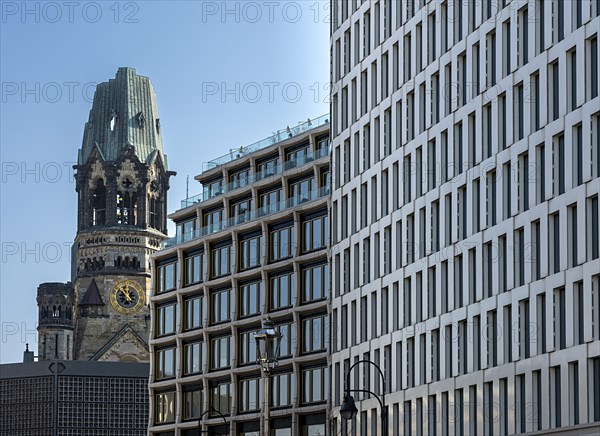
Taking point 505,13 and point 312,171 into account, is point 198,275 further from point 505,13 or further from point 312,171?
point 505,13

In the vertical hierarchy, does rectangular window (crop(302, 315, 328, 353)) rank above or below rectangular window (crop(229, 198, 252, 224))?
below

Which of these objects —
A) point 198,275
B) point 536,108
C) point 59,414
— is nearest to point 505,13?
point 536,108

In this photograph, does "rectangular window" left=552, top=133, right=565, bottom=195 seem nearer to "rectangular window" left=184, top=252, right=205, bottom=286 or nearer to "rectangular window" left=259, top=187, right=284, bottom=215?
"rectangular window" left=259, top=187, right=284, bottom=215

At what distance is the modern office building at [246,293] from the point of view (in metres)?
107

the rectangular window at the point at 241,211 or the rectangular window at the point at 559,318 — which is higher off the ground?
the rectangular window at the point at 241,211

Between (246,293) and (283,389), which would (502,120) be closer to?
(283,389)

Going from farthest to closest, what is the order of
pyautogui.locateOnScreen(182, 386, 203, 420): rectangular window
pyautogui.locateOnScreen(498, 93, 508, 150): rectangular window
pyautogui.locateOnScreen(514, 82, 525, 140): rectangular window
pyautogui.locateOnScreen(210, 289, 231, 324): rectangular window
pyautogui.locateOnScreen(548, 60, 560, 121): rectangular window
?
pyautogui.locateOnScreen(182, 386, 203, 420): rectangular window
pyautogui.locateOnScreen(210, 289, 231, 324): rectangular window
pyautogui.locateOnScreen(498, 93, 508, 150): rectangular window
pyautogui.locateOnScreen(514, 82, 525, 140): rectangular window
pyautogui.locateOnScreen(548, 60, 560, 121): rectangular window

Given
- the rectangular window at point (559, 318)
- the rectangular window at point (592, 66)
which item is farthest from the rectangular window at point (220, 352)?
the rectangular window at point (592, 66)

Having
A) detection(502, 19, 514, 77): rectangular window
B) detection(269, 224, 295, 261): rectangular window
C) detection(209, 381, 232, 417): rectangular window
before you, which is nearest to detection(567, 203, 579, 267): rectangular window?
detection(502, 19, 514, 77): rectangular window

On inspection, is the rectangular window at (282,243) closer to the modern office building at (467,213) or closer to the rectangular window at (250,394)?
the rectangular window at (250,394)

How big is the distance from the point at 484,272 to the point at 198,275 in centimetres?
5261

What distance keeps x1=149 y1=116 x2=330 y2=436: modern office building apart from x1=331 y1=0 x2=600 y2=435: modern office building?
32.0 ft

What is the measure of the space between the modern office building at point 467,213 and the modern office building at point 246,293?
32.0 feet

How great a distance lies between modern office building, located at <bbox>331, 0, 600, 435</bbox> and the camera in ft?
203
